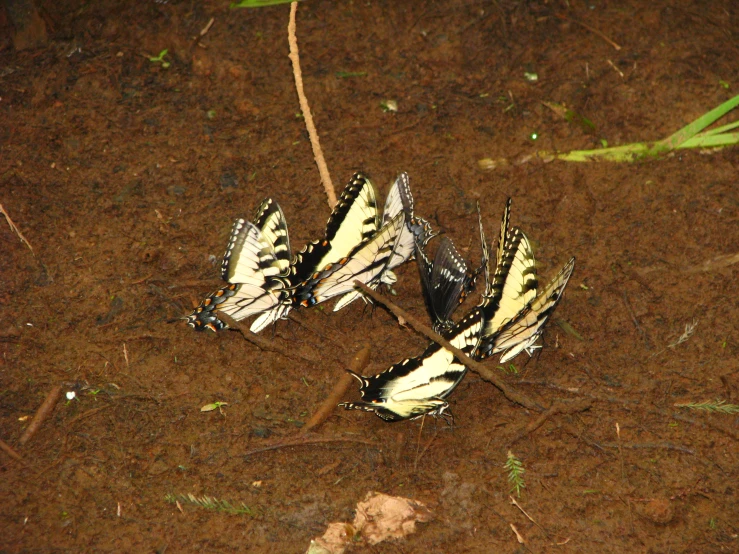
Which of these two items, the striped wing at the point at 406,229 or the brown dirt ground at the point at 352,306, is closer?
the brown dirt ground at the point at 352,306

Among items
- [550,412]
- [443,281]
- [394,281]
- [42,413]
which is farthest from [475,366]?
[42,413]

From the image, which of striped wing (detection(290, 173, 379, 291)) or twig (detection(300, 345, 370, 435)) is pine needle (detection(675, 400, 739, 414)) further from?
striped wing (detection(290, 173, 379, 291))

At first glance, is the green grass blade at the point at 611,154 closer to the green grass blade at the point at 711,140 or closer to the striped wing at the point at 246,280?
the green grass blade at the point at 711,140

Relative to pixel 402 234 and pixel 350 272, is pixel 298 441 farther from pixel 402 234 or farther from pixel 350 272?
pixel 402 234

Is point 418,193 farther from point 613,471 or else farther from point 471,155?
point 613,471

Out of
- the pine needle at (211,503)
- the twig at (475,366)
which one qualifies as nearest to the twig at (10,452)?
the pine needle at (211,503)

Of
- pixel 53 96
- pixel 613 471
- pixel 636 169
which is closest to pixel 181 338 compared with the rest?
pixel 53 96
